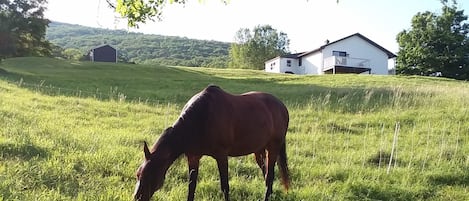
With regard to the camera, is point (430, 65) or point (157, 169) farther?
point (430, 65)

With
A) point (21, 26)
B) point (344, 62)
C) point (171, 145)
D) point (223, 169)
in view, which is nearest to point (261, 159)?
point (223, 169)

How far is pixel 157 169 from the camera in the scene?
5.16 meters

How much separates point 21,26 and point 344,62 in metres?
35.1

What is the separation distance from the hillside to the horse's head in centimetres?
11926

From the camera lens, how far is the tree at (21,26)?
35.8 m

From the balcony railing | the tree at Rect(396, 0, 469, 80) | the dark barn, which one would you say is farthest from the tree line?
the dark barn

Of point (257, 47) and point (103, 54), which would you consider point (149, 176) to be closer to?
point (103, 54)

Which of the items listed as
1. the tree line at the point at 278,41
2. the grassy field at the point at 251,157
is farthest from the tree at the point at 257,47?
the grassy field at the point at 251,157

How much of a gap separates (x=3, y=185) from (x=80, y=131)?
14.9 ft

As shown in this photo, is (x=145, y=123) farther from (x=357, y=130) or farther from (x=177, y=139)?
(x=177, y=139)

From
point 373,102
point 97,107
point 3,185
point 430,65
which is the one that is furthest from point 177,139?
point 430,65

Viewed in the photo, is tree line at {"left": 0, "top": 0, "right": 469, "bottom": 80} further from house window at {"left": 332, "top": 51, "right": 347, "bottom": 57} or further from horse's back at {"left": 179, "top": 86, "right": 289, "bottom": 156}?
house window at {"left": 332, "top": 51, "right": 347, "bottom": 57}

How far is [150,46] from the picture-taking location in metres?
154

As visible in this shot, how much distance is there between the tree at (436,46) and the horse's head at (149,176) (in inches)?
2255
